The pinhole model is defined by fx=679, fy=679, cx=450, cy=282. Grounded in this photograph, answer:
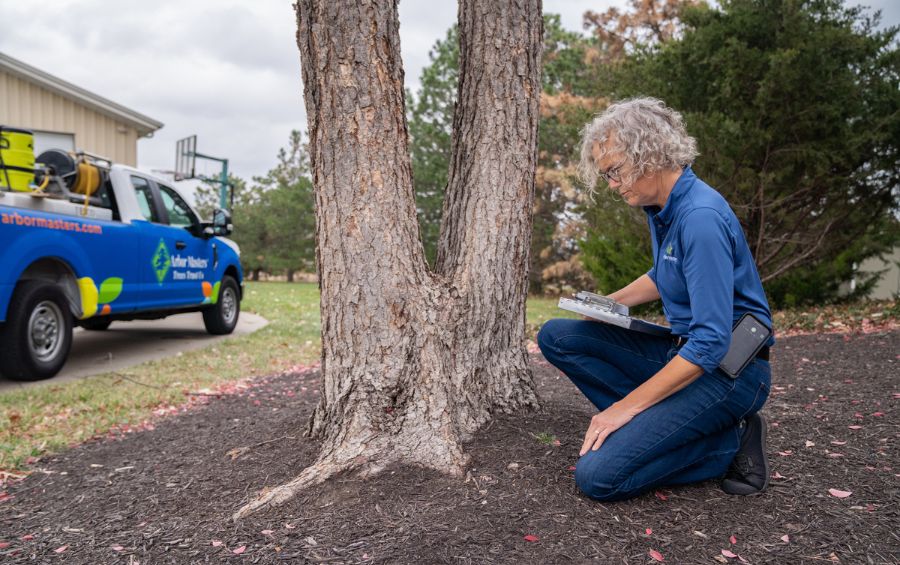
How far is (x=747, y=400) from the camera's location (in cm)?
272

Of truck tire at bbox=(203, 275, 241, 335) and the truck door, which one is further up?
the truck door

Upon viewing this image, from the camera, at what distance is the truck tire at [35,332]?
568cm

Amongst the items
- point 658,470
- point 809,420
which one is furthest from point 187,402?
point 809,420

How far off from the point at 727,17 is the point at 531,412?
307 inches

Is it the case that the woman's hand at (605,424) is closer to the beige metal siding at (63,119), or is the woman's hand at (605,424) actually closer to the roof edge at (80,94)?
the beige metal siding at (63,119)

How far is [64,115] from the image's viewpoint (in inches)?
586

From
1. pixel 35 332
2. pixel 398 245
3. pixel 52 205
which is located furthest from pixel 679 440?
pixel 52 205

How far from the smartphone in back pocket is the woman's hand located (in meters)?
0.41

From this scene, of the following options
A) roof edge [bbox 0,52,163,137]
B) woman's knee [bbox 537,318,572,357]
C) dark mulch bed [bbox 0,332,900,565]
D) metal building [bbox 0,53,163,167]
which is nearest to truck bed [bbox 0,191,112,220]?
dark mulch bed [bbox 0,332,900,565]

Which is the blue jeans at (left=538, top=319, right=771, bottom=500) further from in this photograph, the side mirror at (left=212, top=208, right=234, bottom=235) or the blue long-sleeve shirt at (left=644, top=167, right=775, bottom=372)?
the side mirror at (left=212, top=208, right=234, bottom=235)

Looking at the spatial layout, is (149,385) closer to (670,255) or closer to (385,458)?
(385,458)

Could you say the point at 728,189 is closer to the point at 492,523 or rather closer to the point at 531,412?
the point at 531,412

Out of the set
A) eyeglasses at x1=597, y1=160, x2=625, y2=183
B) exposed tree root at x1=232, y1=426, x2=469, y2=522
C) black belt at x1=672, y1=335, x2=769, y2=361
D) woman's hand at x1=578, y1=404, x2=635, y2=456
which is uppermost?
eyeglasses at x1=597, y1=160, x2=625, y2=183

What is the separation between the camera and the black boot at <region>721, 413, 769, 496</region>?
276cm
